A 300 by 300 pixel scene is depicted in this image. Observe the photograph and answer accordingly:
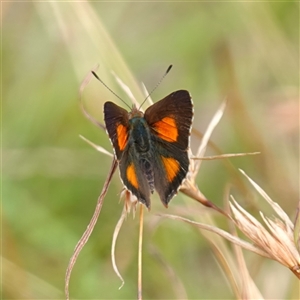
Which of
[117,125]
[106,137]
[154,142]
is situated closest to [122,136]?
[117,125]

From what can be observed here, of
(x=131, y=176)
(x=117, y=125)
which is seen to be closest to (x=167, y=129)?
(x=117, y=125)

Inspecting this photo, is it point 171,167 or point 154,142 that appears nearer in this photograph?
point 171,167

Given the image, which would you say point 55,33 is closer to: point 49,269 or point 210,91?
point 210,91

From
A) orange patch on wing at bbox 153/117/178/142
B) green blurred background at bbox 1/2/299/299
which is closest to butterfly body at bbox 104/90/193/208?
orange patch on wing at bbox 153/117/178/142

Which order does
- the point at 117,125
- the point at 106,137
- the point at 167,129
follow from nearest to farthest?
the point at 117,125 → the point at 167,129 → the point at 106,137

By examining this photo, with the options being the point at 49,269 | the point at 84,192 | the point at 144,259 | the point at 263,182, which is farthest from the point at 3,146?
the point at 263,182

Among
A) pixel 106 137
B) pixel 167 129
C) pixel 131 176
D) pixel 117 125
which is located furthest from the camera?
pixel 106 137

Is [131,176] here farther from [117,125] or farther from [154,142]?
[154,142]

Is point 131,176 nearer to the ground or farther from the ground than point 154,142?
nearer to the ground
